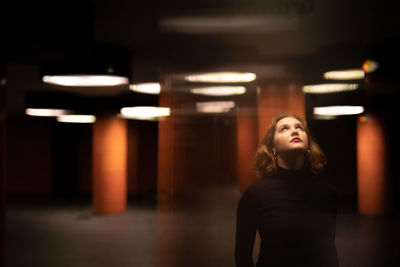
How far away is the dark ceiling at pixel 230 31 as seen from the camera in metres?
2.87

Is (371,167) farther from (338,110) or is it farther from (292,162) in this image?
(292,162)

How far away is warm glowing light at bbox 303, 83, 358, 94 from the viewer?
2.84m

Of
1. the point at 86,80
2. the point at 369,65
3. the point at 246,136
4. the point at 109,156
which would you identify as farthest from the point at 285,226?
the point at 86,80

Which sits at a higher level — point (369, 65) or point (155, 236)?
point (369, 65)

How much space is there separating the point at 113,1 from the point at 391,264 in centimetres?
348

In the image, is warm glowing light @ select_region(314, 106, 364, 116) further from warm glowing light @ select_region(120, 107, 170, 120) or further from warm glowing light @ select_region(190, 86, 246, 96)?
warm glowing light @ select_region(120, 107, 170, 120)

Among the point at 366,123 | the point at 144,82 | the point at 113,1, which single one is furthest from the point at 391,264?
the point at 113,1

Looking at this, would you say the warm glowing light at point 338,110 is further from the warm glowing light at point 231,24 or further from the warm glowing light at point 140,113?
the warm glowing light at point 140,113

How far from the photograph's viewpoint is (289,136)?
2.08 meters

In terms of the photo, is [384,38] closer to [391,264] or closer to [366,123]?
[366,123]

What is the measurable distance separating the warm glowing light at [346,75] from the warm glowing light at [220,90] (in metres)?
0.76

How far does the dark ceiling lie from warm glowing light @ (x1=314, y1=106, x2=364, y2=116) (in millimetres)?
317

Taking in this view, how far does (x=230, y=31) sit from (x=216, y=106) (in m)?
0.68

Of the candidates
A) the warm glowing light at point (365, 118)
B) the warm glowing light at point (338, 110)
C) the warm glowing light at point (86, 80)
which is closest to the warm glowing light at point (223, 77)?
the warm glowing light at point (338, 110)
